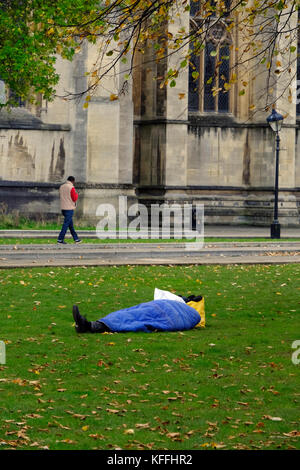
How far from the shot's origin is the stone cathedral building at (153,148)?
29.2m

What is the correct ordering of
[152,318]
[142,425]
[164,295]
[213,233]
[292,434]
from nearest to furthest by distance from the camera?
[292,434] < [142,425] < [152,318] < [164,295] < [213,233]

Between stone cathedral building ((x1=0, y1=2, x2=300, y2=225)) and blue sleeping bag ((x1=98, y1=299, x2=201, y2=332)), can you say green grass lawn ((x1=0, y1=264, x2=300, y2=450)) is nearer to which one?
blue sleeping bag ((x1=98, y1=299, x2=201, y2=332))

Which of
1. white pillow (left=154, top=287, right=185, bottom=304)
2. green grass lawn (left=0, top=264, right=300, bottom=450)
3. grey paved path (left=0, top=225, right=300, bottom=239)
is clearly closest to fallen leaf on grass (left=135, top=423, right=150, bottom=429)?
green grass lawn (left=0, top=264, right=300, bottom=450)

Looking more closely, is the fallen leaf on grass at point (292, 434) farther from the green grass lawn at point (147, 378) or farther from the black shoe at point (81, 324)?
the black shoe at point (81, 324)

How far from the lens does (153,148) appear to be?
31922 mm

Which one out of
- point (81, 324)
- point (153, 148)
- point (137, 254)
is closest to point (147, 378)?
point (81, 324)

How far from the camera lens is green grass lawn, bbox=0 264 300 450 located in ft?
18.4

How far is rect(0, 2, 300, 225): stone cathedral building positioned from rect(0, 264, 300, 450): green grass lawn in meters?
16.5

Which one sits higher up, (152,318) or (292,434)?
(152,318)

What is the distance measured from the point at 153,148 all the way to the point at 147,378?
82.1 ft

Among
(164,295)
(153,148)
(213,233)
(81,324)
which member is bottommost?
(213,233)

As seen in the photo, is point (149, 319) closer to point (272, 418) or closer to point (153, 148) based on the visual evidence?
point (272, 418)

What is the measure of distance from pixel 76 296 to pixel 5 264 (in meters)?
4.42

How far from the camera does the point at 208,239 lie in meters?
24.8
